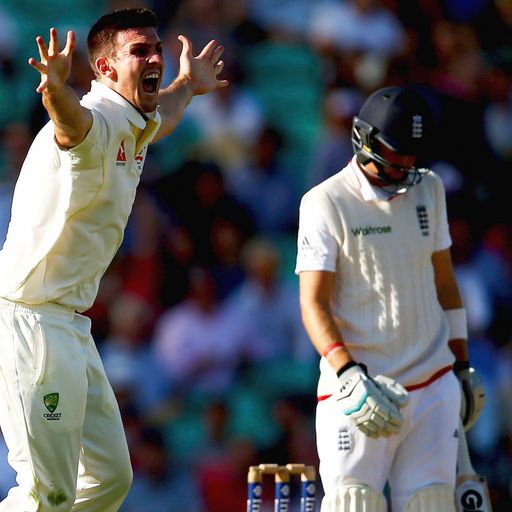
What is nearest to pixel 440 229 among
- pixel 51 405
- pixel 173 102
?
pixel 173 102

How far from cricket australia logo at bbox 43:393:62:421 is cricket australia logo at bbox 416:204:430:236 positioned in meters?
1.61

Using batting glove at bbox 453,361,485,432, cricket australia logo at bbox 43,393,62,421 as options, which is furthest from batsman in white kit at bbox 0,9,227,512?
batting glove at bbox 453,361,485,432

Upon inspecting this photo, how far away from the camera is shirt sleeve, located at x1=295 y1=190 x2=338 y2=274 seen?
194 inches

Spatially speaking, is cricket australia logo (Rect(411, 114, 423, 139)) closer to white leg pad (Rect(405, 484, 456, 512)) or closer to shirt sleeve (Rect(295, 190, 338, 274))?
shirt sleeve (Rect(295, 190, 338, 274))

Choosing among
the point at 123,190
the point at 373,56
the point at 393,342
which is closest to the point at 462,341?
the point at 393,342

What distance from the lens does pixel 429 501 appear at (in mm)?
4812

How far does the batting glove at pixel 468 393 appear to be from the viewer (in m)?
5.27

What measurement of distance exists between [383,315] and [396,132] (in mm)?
695

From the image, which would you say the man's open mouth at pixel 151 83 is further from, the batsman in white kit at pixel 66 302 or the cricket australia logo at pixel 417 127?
the cricket australia logo at pixel 417 127

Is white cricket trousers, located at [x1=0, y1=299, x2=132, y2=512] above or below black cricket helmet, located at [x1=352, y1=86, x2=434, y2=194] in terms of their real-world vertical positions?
below

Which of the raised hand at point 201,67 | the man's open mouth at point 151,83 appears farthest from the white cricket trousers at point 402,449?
the raised hand at point 201,67

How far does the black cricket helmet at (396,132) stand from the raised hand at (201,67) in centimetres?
69

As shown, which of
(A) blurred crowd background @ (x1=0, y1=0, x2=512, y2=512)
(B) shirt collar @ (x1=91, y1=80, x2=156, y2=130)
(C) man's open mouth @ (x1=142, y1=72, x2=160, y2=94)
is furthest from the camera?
(A) blurred crowd background @ (x1=0, y1=0, x2=512, y2=512)

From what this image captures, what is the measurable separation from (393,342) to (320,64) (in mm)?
4886
